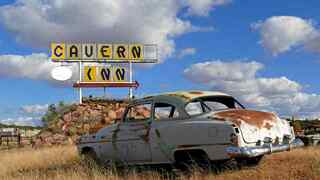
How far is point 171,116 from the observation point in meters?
9.23

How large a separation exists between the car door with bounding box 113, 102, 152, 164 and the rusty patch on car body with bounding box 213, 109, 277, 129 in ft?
5.35

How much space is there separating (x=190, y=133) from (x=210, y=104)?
117 cm

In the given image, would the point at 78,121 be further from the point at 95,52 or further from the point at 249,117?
the point at 249,117

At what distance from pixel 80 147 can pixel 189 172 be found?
11.1 ft

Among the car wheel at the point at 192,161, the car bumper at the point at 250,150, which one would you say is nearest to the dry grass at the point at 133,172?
the car wheel at the point at 192,161

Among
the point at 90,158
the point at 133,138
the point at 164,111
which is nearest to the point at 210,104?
the point at 164,111

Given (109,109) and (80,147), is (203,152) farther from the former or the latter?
(109,109)

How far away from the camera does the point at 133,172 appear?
929cm

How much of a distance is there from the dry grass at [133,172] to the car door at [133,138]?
35 cm

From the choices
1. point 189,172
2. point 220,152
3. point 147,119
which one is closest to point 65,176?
point 147,119

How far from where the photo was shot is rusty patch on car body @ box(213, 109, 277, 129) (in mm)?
8008

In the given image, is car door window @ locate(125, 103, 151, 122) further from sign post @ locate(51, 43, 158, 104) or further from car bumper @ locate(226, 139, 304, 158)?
sign post @ locate(51, 43, 158, 104)

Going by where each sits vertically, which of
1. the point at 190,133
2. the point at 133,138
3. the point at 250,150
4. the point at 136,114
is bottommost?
the point at 250,150

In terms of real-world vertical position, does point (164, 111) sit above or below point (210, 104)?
below
